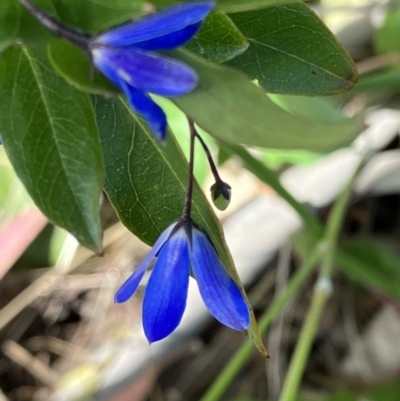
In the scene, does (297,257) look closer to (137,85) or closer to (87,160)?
(87,160)

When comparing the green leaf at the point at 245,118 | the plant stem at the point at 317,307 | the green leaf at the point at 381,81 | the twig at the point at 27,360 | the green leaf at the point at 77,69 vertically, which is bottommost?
the twig at the point at 27,360

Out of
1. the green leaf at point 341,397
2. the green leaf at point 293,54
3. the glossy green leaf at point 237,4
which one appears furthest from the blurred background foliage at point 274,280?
the glossy green leaf at point 237,4

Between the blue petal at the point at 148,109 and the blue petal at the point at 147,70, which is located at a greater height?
the blue petal at the point at 147,70

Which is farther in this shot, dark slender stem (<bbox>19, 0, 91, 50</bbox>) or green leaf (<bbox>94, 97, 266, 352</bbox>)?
green leaf (<bbox>94, 97, 266, 352</bbox>)

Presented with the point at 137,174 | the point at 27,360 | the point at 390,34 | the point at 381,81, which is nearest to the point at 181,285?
the point at 137,174

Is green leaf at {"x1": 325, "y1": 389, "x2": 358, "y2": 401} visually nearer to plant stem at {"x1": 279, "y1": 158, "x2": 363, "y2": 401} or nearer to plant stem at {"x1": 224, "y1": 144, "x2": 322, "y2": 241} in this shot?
plant stem at {"x1": 279, "y1": 158, "x2": 363, "y2": 401}

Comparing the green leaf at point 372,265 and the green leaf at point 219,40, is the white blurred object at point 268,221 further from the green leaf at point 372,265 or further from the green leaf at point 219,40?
the green leaf at point 219,40

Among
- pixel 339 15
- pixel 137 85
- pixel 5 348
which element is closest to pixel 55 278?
pixel 5 348

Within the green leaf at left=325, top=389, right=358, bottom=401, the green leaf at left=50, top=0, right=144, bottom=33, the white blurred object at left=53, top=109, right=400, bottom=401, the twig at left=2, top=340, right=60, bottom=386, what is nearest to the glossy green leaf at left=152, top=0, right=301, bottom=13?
the green leaf at left=50, top=0, right=144, bottom=33
